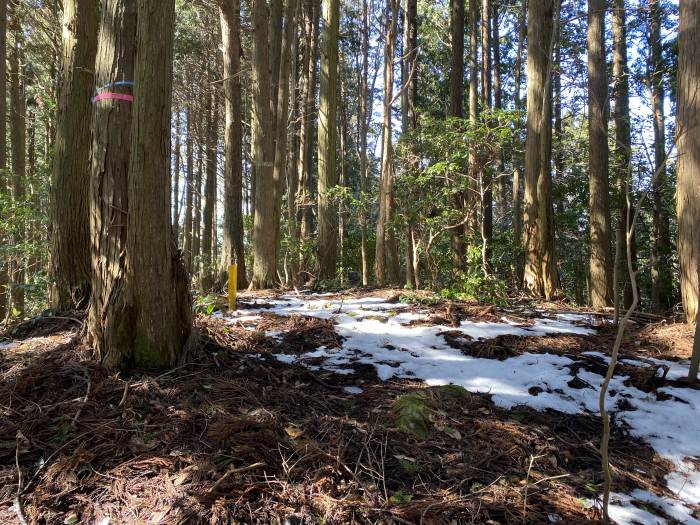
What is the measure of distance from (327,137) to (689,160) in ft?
20.5

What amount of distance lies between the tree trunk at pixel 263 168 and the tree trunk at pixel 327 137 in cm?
120

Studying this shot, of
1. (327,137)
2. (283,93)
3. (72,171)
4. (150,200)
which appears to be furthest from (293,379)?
(283,93)

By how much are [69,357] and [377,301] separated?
401 cm

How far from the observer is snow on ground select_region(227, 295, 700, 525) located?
237 centimetres

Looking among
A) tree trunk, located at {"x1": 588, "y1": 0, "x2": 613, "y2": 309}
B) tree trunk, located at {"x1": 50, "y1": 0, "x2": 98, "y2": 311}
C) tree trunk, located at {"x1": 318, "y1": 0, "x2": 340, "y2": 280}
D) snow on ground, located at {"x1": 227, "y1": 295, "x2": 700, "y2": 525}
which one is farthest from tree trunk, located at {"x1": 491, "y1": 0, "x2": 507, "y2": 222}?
tree trunk, located at {"x1": 50, "y1": 0, "x2": 98, "y2": 311}

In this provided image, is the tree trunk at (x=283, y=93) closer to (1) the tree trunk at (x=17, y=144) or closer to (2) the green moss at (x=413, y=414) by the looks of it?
(1) the tree trunk at (x=17, y=144)

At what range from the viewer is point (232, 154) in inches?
333

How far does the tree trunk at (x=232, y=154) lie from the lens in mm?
8141

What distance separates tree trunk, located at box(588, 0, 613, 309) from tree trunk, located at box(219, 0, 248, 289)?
7005 millimetres

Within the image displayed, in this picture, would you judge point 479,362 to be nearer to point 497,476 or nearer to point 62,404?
point 497,476

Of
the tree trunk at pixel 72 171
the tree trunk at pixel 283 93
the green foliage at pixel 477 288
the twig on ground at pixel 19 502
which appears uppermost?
the tree trunk at pixel 283 93

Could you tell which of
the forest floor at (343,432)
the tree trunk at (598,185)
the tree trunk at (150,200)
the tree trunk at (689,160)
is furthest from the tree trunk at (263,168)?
the tree trunk at (598,185)

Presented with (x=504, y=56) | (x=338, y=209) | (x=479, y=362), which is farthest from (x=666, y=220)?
(x=504, y=56)

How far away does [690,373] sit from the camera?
10.9ft
